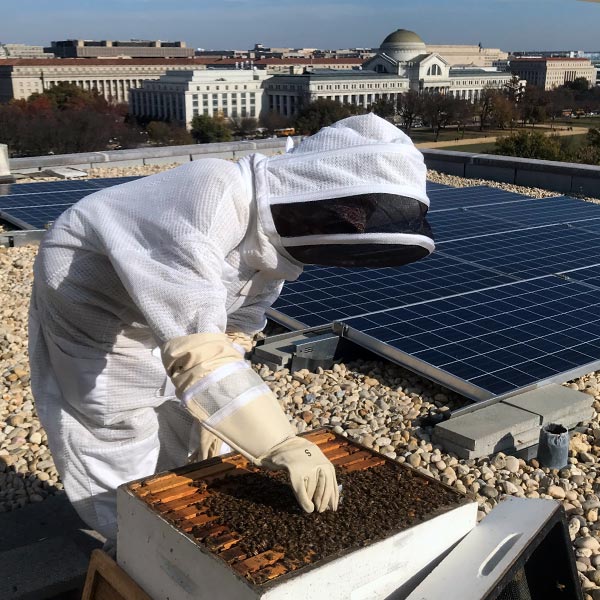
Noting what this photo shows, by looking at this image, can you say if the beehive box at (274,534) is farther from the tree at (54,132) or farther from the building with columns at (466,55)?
the building with columns at (466,55)

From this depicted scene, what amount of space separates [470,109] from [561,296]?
153 feet

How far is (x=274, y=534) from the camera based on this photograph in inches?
76.5

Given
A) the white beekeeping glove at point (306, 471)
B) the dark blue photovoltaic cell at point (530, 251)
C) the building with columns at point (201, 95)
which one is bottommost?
the dark blue photovoltaic cell at point (530, 251)

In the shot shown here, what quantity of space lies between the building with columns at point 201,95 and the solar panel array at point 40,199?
218 feet

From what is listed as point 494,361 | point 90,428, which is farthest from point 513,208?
point 90,428

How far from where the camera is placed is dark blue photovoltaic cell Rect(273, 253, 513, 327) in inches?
273

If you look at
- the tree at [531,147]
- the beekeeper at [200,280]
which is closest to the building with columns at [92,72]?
the tree at [531,147]

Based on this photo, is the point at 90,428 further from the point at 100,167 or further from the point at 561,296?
the point at 100,167

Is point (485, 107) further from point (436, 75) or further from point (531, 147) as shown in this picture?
point (436, 75)

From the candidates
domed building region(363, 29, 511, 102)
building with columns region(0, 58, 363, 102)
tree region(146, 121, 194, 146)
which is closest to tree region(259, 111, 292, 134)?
tree region(146, 121, 194, 146)

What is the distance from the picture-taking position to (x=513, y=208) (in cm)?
1174

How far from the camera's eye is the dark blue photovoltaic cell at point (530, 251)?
831 centimetres

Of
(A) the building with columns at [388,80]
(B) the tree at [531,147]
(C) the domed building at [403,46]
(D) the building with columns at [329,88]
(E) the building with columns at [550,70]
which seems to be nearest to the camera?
(B) the tree at [531,147]

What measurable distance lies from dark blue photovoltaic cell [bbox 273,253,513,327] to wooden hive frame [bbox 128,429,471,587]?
Answer: 4.15 meters
